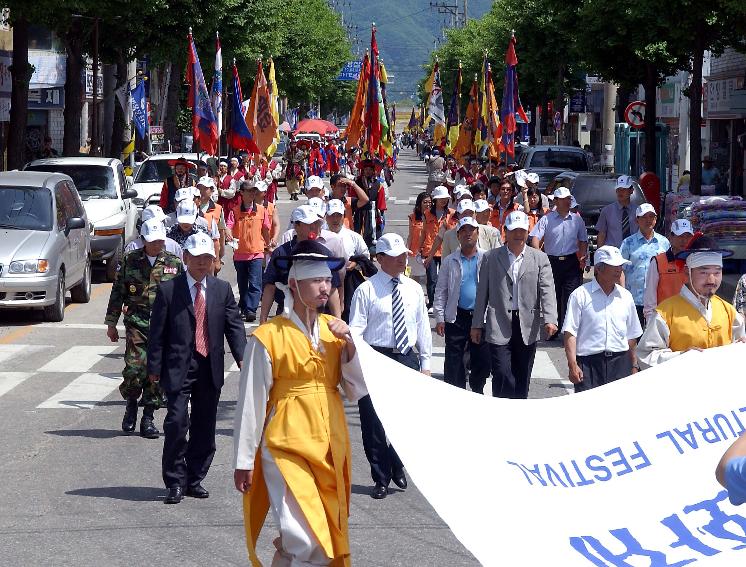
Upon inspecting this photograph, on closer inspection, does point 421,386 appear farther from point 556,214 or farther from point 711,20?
point 711,20

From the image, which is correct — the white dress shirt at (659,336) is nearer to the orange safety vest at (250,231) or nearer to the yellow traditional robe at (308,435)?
the yellow traditional robe at (308,435)

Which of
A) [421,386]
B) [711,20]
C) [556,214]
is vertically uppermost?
[711,20]

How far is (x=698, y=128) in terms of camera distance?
31.9 metres

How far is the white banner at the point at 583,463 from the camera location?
582cm

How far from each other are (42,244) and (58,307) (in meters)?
0.84

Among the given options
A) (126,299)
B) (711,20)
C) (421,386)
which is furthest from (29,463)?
(711,20)

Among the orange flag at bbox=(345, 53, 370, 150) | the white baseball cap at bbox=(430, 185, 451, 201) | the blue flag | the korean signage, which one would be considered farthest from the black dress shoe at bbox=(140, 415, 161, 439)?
the korean signage

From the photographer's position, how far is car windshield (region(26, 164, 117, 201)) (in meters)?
23.8

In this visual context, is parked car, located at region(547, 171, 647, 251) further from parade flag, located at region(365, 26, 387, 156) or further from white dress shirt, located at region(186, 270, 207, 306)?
white dress shirt, located at region(186, 270, 207, 306)

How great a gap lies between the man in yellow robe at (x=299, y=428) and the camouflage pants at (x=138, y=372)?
186 inches

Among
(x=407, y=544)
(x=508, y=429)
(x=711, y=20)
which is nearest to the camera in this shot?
(x=508, y=429)

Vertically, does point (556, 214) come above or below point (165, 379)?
above

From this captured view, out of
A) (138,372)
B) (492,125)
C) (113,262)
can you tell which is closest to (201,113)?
(113,262)

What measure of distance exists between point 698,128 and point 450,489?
27.0 metres
